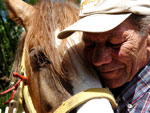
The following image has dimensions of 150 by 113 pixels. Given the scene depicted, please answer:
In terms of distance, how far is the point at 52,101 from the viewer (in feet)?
3.21

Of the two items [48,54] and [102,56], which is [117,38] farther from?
[48,54]

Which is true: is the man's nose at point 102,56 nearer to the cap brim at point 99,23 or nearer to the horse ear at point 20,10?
the cap brim at point 99,23

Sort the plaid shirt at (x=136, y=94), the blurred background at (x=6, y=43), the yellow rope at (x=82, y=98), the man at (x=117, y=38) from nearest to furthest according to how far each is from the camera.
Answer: the yellow rope at (x=82, y=98) → the man at (x=117, y=38) → the plaid shirt at (x=136, y=94) → the blurred background at (x=6, y=43)

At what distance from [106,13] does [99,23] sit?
0.10m

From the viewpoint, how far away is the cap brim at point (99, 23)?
89 centimetres

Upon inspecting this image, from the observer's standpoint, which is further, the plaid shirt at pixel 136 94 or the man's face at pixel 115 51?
the plaid shirt at pixel 136 94

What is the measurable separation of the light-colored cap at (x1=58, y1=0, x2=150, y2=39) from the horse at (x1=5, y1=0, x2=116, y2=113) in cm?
12

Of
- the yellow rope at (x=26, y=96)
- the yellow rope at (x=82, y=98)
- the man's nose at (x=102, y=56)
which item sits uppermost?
the man's nose at (x=102, y=56)

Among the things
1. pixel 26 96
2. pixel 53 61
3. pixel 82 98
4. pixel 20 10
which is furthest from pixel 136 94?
pixel 20 10

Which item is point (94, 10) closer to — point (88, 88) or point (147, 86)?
point (88, 88)

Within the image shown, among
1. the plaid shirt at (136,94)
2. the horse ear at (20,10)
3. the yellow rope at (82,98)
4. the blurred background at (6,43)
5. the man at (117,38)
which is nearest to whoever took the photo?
the yellow rope at (82,98)

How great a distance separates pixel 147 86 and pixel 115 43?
0.40m

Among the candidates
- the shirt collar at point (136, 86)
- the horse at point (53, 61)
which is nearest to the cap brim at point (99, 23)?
the horse at point (53, 61)

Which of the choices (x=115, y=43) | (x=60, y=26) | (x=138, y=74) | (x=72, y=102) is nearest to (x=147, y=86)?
(x=138, y=74)
